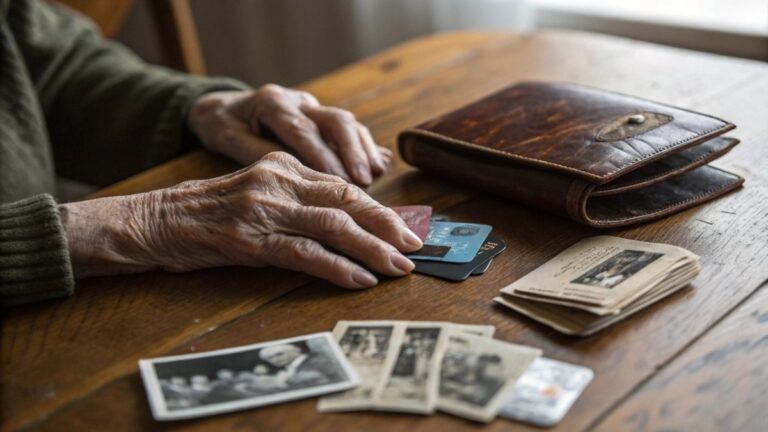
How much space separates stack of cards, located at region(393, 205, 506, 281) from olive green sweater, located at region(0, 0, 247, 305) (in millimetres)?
581

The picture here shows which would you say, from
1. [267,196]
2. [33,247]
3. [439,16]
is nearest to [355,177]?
[267,196]

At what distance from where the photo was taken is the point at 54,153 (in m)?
1.76

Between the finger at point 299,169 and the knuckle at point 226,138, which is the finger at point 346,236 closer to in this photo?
the finger at point 299,169

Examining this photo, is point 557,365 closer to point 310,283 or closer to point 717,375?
point 717,375

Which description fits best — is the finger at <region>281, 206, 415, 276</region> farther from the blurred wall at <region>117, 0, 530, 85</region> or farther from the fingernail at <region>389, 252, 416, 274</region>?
the blurred wall at <region>117, 0, 530, 85</region>

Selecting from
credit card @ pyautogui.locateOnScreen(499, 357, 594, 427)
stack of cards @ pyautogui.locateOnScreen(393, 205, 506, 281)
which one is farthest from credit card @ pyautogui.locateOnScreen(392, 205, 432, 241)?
credit card @ pyautogui.locateOnScreen(499, 357, 594, 427)

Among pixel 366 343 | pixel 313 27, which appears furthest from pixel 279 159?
pixel 313 27

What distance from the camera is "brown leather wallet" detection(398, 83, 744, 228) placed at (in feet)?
3.62

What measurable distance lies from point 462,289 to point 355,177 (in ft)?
1.18

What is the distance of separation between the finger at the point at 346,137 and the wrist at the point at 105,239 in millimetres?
345

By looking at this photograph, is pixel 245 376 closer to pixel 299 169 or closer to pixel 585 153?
pixel 299 169

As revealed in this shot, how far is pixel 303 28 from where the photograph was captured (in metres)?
3.10

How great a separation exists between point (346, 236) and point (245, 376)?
0.25 metres

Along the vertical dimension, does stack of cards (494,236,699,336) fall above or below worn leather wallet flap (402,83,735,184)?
below
